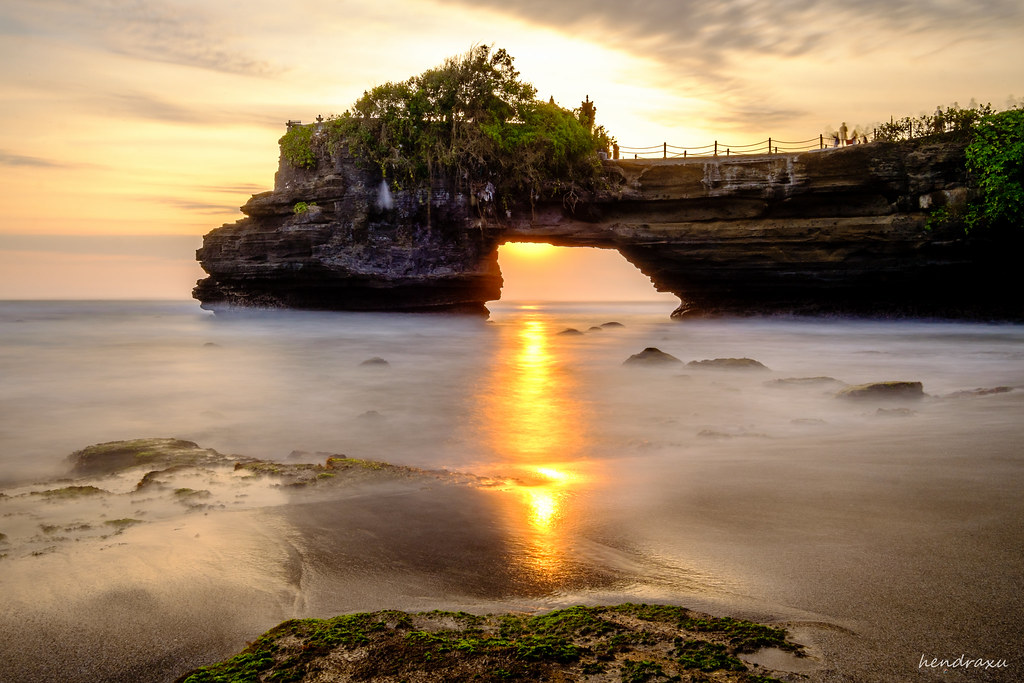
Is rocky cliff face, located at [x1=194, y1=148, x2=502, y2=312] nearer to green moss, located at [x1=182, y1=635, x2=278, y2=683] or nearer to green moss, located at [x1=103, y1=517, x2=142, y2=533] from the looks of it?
green moss, located at [x1=103, y1=517, x2=142, y2=533]

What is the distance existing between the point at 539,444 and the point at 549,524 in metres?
3.04

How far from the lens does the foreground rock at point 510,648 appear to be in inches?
71.9

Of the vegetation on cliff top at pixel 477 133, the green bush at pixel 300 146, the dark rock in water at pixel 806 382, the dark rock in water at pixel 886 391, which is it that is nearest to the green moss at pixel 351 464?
the dark rock in water at pixel 886 391

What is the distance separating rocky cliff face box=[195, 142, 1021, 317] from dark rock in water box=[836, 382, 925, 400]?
14.1 metres

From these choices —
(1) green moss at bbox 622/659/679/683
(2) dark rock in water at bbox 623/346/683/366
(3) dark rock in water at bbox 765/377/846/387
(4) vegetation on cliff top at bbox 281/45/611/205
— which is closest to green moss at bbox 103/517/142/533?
(1) green moss at bbox 622/659/679/683

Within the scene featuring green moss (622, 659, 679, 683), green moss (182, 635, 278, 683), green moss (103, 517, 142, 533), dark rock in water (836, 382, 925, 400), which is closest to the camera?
green moss (622, 659, 679, 683)

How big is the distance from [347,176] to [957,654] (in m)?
23.4

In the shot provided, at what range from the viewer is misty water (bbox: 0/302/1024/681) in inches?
89.4

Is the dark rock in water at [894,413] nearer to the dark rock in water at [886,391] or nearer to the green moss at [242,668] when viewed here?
the dark rock in water at [886,391]

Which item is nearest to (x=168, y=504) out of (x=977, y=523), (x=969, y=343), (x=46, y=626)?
(x=46, y=626)

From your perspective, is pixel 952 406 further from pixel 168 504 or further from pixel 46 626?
pixel 46 626

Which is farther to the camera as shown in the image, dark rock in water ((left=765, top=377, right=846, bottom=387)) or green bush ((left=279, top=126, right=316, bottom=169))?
green bush ((left=279, top=126, right=316, bottom=169))

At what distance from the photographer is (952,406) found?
700cm

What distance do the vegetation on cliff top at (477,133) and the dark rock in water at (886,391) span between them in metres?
15.4
